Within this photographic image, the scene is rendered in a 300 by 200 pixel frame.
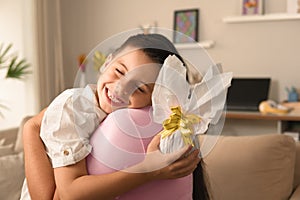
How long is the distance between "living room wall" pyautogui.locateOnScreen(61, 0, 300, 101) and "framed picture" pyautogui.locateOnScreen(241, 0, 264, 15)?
2.5 inches

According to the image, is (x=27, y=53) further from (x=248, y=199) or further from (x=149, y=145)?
(x=149, y=145)

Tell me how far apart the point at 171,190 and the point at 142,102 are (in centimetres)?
19

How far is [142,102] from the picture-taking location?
31.3 inches

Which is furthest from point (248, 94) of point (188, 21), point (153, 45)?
point (153, 45)

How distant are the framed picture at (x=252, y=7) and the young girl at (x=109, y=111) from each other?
331 centimetres

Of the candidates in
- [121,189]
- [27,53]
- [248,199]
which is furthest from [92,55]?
[27,53]

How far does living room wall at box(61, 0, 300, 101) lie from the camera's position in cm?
390

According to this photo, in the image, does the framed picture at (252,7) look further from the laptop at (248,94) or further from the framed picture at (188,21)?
the laptop at (248,94)

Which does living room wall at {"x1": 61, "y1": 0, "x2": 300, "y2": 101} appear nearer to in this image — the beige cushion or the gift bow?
the beige cushion

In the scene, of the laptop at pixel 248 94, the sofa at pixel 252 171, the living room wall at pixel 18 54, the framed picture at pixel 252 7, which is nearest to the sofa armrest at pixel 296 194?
the sofa at pixel 252 171

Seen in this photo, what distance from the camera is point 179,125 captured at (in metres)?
0.74

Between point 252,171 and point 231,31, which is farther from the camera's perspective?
point 231,31

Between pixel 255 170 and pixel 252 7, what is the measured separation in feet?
8.09

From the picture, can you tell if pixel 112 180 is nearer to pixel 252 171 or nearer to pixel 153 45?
pixel 153 45
